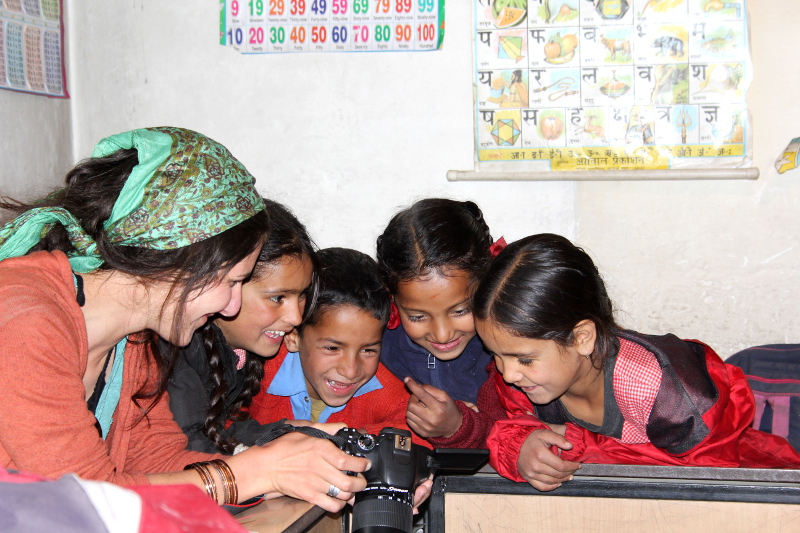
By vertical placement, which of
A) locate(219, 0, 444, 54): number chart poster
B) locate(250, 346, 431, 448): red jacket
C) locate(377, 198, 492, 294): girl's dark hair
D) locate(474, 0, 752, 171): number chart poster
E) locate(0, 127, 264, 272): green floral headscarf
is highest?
locate(219, 0, 444, 54): number chart poster

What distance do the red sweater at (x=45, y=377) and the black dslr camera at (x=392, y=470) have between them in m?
0.33

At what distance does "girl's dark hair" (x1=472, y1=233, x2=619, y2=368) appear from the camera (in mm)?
1388

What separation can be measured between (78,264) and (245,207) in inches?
10.8

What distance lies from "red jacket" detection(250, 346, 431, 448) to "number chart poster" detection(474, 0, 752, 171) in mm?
855

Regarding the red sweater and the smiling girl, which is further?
the smiling girl

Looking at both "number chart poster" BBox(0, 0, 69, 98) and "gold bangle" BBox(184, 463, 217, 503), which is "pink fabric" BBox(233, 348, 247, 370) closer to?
"gold bangle" BBox(184, 463, 217, 503)

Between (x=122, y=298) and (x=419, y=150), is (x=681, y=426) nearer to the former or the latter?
(x=122, y=298)

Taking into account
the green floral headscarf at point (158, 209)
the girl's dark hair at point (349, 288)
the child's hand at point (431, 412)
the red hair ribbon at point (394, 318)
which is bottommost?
the child's hand at point (431, 412)

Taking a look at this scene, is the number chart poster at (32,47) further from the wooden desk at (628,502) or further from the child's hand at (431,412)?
the wooden desk at (628,502)

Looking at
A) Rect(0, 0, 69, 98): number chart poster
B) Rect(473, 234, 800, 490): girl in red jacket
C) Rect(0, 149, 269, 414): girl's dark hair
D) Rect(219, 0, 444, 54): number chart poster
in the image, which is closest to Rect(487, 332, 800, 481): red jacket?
Rect(473, 234, 800, 490): girl in red jacket

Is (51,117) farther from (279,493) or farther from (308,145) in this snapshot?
(279,493)

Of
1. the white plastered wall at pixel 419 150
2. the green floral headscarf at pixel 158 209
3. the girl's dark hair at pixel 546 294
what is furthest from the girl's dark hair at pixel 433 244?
the green floral headscarf at pixel 158 209

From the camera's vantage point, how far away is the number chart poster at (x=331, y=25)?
2.15 m

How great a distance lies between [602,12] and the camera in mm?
2043
